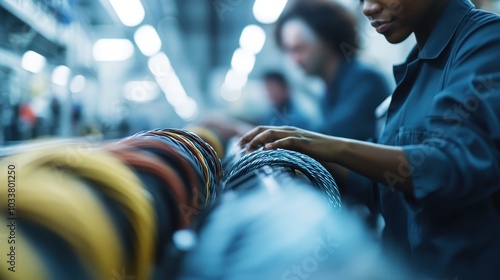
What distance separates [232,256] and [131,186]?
14 cm

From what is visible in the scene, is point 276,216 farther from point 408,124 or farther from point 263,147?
point 408,124

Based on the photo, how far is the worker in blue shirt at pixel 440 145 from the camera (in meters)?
0.71

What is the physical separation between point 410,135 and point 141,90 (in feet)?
22.5

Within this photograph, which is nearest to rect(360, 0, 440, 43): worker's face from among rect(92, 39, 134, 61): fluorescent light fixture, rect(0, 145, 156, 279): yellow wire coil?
rect(0, 145, 156, 279): yellow wire coil

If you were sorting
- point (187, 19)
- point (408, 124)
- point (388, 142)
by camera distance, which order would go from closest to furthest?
point (408, 124) < point (388, 142) < point (187, 19)

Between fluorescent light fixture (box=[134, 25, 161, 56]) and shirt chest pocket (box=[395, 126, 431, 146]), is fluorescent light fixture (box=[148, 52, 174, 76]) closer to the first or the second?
fluorescent light fixture (box=[134, 25, 161, 56])

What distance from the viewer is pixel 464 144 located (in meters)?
0.70

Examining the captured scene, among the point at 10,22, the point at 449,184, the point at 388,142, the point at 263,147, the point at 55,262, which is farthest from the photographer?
the point at 10,22

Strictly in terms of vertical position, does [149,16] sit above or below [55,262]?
below

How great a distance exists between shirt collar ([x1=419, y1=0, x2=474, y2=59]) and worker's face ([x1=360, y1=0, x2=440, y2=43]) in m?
0.04

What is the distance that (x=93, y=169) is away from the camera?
0.47 m

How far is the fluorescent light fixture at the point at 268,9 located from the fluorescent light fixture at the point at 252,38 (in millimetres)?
1012

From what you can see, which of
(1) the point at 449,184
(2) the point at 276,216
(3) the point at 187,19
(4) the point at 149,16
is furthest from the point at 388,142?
(3) the point at 187,19

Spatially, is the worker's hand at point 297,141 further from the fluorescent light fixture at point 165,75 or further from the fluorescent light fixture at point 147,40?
the fluorescent light fixture at point 165,75
